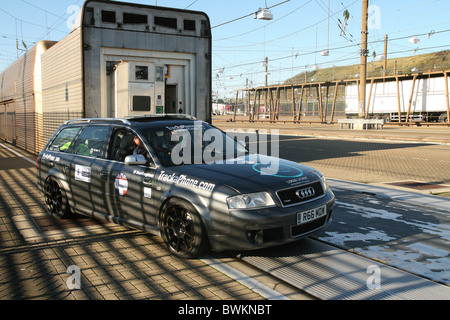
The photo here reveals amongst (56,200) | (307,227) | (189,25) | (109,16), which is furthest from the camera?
(189,25)

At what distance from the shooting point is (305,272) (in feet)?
13.4

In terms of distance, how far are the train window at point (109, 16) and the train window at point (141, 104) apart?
176 cm

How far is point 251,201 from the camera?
4.14m

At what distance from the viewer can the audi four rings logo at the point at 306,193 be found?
4402mm

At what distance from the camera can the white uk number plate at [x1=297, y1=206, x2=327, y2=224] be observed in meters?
4.27

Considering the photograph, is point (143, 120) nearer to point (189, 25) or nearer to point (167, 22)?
point (167, 22)

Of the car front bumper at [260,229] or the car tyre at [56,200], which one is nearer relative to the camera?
the car front bumper at [260,229]

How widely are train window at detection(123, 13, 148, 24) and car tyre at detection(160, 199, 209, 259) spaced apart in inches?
236

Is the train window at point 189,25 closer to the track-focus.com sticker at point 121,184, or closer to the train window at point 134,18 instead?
the train window at point 134,18

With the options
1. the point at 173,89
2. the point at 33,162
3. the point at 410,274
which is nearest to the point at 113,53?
the point at 173,89

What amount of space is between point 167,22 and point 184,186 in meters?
6.25

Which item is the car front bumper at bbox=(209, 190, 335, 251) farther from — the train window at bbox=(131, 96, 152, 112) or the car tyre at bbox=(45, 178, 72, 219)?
the train window at bbox=(131, 96, 152, 112)

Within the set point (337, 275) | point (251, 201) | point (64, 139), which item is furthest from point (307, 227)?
point (64, 139)

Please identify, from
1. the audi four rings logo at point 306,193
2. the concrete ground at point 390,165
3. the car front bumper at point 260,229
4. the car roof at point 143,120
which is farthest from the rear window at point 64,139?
the concrete ground at point 390,165
